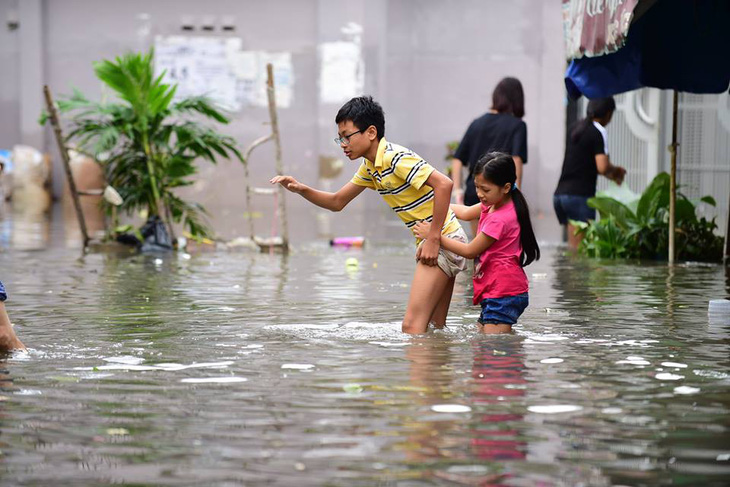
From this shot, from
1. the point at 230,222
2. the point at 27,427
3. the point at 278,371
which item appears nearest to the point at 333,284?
the point at 278,371

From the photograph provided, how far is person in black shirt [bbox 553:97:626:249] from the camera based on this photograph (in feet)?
43.0

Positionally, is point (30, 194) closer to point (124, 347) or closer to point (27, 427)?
point (124, 347)

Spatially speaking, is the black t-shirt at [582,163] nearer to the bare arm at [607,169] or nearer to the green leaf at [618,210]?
the bare arm at [607,169]

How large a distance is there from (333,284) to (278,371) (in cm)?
456

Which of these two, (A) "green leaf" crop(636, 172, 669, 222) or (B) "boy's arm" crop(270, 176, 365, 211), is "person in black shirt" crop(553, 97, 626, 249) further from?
(B) "boy's arm" crop(270, 176, 365, 211)

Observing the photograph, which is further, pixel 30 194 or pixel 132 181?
pixel 30 194

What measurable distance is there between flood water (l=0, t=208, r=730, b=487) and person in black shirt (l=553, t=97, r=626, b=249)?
301 centimetres

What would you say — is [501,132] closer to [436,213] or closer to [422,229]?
[422,229]

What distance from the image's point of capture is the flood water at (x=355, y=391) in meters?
4.64

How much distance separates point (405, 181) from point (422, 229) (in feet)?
0.96

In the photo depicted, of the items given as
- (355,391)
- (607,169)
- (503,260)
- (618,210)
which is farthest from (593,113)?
(355,391)

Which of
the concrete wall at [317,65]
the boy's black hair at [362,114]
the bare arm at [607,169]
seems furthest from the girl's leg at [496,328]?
the concrete wall at [317,65]

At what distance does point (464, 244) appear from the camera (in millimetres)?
7414

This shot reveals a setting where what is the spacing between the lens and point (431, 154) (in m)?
25.4
